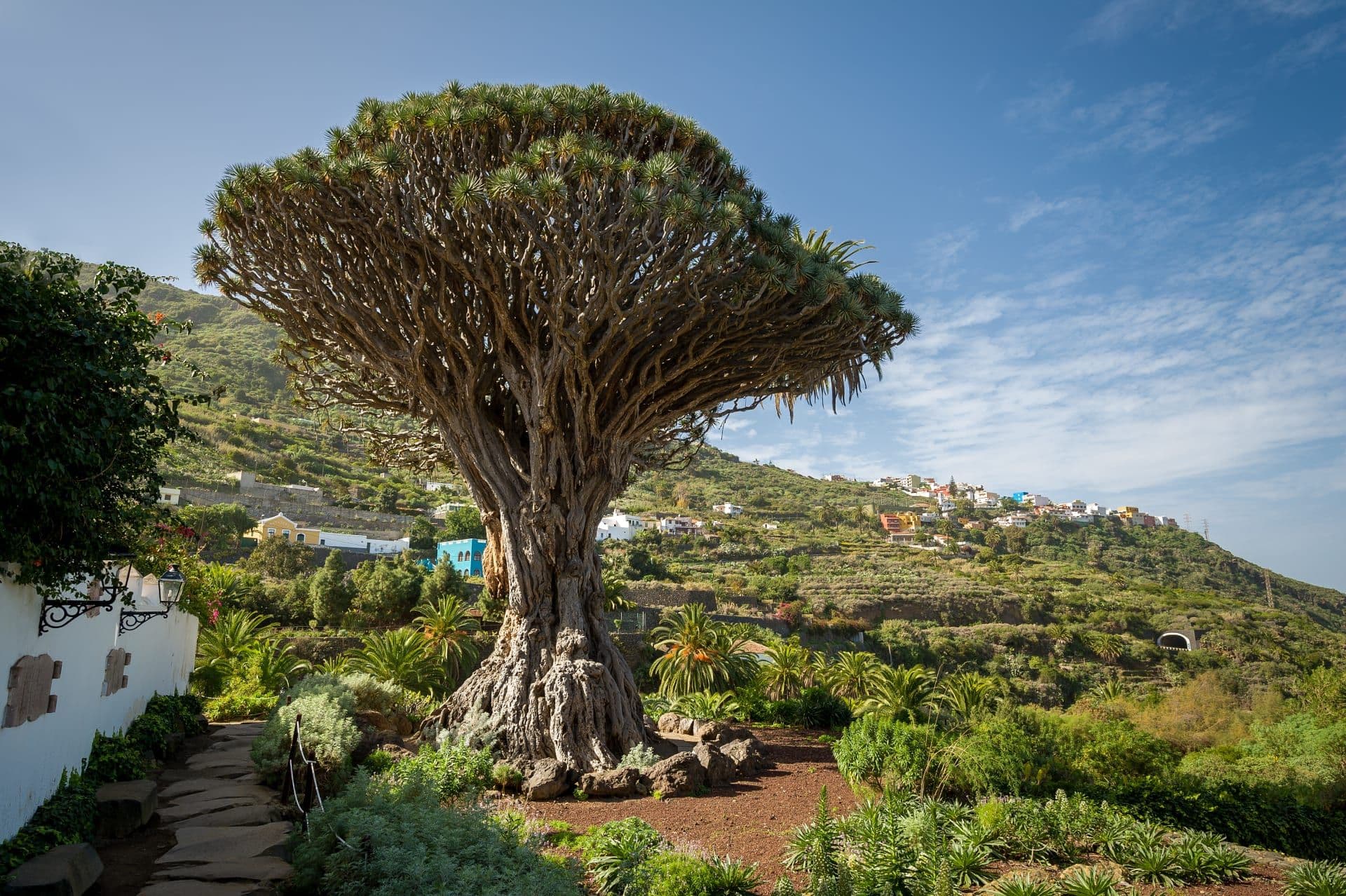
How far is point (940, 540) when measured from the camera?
277ft

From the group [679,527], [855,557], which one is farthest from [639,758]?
[679,527]

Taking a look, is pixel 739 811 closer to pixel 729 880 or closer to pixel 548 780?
pixel 548 780

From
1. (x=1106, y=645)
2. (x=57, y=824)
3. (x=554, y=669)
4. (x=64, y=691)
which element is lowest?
(x=1106, y=645)

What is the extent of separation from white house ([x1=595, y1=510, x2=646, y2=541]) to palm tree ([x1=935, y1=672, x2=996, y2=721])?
55304 mm

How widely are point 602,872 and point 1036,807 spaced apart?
3.76 metres

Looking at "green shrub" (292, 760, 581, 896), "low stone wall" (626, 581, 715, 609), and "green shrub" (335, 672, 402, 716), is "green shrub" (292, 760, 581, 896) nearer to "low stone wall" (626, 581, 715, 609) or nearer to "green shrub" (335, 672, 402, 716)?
"green shrub" (335, 672, 402, 716)

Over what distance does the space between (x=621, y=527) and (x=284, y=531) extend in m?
33.3

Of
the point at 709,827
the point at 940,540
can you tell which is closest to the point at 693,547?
the point at 940,540

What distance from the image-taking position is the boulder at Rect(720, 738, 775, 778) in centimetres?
940

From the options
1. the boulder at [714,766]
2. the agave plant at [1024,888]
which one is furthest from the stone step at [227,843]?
the agave plant at [1024,888]

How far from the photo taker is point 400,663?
47.1 feet

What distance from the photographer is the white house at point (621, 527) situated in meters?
72.3

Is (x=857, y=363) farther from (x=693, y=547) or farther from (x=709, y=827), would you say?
(x=693, y=547)

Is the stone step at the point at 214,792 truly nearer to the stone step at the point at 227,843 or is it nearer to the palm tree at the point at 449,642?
the stone step at the point at 227,843
